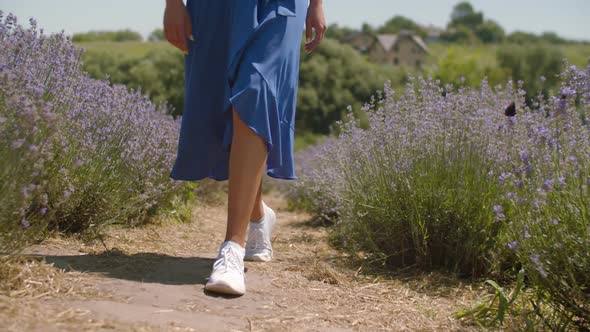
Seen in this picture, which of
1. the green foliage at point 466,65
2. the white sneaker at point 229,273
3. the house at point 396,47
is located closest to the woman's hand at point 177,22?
the white sneaker at point 229,273

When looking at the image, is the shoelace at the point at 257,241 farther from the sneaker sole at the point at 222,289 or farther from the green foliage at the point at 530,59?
the green foliage at the point at 530,59

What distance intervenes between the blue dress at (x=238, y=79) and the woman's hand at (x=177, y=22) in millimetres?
43

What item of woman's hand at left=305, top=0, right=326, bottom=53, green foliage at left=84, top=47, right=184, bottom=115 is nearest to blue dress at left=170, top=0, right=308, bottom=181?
woman's hand at left=305, top=0, right=326, bottom=53

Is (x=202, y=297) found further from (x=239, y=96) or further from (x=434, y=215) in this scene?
(x=434, y=215)

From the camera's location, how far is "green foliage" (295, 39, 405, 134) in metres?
10.8

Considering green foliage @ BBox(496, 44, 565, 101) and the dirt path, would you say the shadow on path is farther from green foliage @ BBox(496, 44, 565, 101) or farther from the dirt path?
green foliage @ BBox(496, 44, 565, 101)

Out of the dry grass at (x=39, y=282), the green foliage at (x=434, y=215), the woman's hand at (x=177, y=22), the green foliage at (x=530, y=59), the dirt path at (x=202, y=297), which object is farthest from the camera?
the green foliage at (x=530, y=59)

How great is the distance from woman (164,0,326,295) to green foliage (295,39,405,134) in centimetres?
798

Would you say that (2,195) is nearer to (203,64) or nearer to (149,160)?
(203,64)

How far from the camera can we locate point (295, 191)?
5621 mm

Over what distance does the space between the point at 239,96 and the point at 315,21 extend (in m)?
0.69

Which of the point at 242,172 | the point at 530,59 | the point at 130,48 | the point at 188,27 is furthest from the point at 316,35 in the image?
the point at 530,59

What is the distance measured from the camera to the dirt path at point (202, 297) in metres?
1.79

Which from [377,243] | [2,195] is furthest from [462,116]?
[2,195]
